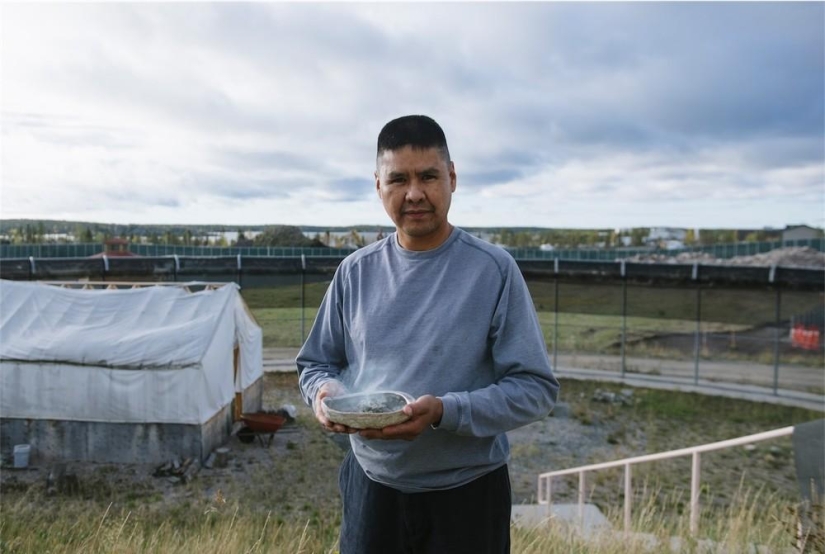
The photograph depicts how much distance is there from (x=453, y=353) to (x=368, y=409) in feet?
0.93

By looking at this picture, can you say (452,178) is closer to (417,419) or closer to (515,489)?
(417,419)

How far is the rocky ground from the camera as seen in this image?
8.79m

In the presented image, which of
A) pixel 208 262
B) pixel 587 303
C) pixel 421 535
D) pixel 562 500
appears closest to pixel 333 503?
pixel 562 500

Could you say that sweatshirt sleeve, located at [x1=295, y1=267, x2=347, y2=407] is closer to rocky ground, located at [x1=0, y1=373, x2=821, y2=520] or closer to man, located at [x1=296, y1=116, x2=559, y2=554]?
man, located at [x1=296, y1=116, x2=559, y2=554]

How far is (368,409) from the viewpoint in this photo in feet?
5.45

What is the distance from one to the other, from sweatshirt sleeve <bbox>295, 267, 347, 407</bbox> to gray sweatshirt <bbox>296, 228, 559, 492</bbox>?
136 mm

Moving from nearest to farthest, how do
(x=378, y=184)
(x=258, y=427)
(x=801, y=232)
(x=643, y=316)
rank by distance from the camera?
1. (x=378, y=184)
2. (x=258, y=427)
3. (x=643, y=316)
4. (x=801, y=232)

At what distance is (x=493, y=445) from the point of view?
181 cm

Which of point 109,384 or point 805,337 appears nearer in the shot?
point 109,384

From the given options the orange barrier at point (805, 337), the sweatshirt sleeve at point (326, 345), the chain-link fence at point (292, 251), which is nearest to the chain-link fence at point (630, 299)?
the orange barrier at point (805, 337)

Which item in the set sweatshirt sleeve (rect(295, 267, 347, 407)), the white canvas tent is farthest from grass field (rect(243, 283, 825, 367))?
sweatshirt sleeve (rect(295, 267, 347, 407))

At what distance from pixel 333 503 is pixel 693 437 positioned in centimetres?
796

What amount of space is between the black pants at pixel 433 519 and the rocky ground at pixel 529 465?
4966 millimetres

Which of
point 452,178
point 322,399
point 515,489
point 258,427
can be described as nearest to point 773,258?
point 515,489
